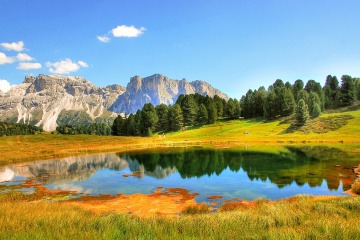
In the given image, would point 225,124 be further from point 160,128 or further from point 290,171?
point 290,171

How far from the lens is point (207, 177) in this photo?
38.5 metres

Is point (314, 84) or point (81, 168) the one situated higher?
point (314, 84)

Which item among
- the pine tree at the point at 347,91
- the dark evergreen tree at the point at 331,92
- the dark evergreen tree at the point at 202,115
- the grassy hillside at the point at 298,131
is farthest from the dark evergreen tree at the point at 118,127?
the pine tree at the point at 347,91

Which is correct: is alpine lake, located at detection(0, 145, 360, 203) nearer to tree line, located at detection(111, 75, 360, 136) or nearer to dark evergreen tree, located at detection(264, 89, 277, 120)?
dark evergreen tree, located at detection(264, 89, 277, 120)

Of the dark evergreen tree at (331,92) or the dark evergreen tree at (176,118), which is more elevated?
the dark evergreen tree at (331,92)

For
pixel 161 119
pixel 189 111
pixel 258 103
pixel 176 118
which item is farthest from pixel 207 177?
pixel 161 119

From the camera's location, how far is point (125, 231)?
1138 cm

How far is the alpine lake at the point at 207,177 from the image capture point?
94.0 feet

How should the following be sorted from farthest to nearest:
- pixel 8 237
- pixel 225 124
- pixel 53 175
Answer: pixel 225 124, pixel 53 175, pixel 8 237

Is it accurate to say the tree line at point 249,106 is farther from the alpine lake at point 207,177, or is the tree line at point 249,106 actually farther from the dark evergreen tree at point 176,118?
the alpine lake at point 207,177

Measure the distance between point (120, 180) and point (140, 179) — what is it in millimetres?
2670

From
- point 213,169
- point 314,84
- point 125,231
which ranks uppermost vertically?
point 314,84

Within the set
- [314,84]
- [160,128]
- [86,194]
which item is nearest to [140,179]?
[86,194]

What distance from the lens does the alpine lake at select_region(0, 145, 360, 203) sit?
28.7m
